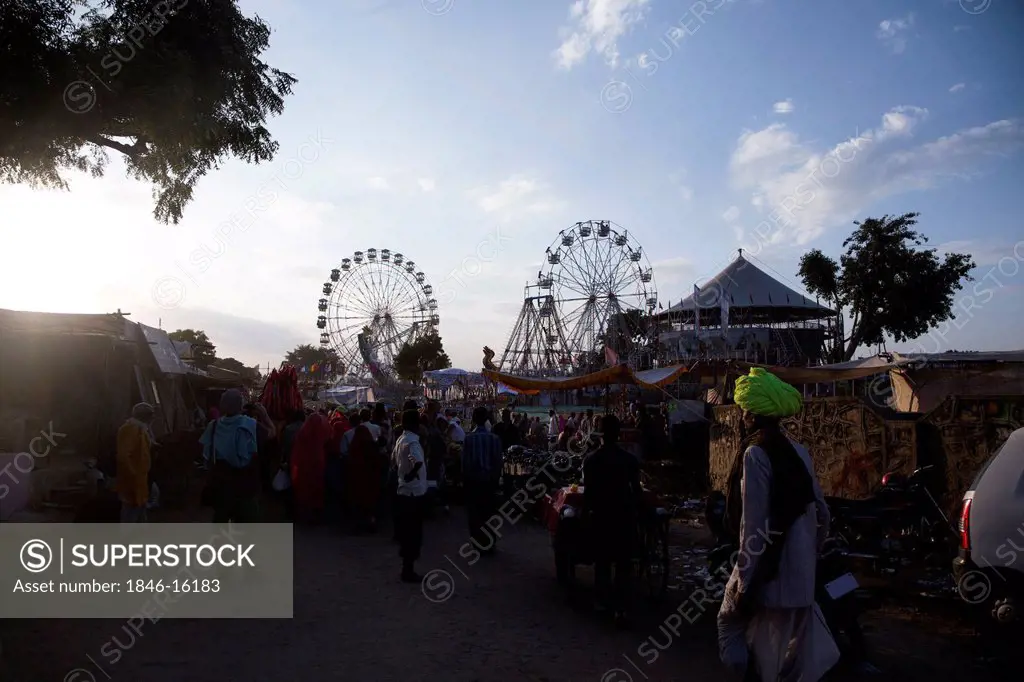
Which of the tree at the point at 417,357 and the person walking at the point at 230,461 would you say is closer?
the person walking at the point at 230,461

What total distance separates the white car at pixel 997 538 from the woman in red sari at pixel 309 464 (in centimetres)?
712

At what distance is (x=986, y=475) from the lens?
470 cm

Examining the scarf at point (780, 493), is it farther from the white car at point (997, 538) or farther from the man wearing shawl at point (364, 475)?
the man wearing shawl at point (364, 475)

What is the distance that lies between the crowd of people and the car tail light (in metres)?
1.79

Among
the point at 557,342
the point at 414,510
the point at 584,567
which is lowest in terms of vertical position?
the point at 584,567

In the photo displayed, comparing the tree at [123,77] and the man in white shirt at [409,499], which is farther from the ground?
the tree at [123,77]

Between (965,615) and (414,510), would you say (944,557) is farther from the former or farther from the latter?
(414,510)

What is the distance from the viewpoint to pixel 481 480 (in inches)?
314

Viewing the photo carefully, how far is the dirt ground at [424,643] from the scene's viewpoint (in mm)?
4395

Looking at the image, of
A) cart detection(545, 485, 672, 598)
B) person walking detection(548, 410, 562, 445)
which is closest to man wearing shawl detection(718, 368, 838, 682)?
cart detection(545, 485, 672, 598)

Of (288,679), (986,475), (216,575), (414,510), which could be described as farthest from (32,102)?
(986,475)

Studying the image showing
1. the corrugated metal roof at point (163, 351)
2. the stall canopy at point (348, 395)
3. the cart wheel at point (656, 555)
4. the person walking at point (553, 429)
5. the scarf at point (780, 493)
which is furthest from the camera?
the stall canopy at point (348, 395)

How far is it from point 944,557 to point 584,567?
3740 mm

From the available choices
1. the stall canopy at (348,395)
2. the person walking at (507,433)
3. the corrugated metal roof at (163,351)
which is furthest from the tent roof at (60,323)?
the stall canopy at (348,395)
